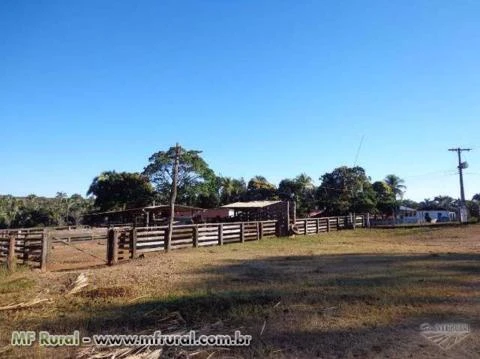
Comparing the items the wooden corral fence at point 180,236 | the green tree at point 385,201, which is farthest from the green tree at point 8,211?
the green tree at point 385,201

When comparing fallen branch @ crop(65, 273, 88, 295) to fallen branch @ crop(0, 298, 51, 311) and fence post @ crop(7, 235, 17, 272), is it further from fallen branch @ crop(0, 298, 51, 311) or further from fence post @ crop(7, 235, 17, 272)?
fence post @ crop(7, 235, 17, 272)

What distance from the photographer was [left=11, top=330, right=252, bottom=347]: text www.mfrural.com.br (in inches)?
226

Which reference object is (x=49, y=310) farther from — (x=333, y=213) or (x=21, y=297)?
(x=333, y=213)

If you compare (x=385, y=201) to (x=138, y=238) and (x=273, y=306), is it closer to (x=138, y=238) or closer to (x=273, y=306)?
(x=138, y=238)

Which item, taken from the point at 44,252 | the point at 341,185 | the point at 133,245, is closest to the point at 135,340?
the point at 44,252

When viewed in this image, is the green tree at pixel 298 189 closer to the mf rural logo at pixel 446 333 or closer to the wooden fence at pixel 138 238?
the wooden fence at pixel 138 238

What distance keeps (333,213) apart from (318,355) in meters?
50.1

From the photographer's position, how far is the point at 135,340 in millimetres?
5801

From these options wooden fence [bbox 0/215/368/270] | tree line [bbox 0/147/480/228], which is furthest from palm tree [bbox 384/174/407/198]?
wooden fence [bbox 0/215/368/270]

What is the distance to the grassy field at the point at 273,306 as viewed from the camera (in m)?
5.66

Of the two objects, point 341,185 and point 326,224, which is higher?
point 341,185

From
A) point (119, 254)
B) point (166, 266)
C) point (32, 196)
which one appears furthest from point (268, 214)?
point (32, 196)

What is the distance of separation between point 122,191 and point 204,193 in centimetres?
1233

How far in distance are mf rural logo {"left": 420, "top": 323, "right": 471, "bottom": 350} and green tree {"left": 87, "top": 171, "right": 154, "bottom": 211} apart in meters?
57.6
